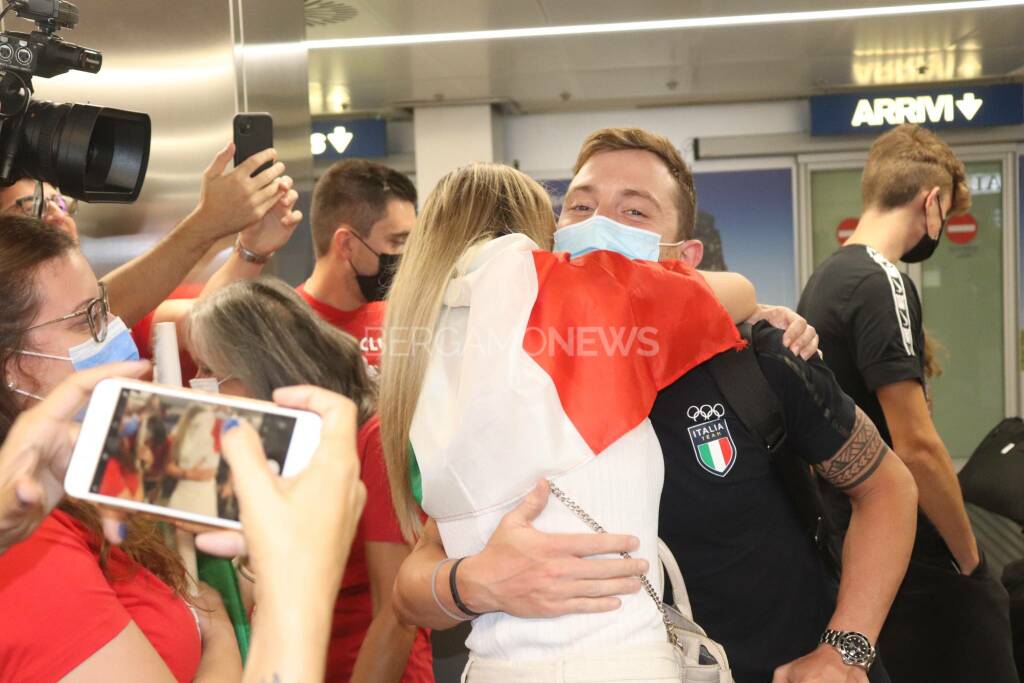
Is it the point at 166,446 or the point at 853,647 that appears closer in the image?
the point at 166,446

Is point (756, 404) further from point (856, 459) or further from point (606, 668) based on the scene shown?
point (606, 668)

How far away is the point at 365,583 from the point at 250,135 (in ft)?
3.80

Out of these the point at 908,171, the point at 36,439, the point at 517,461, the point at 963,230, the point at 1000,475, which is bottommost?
the point at 1000,475

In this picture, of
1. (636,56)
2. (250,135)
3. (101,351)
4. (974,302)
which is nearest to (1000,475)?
(250,135)

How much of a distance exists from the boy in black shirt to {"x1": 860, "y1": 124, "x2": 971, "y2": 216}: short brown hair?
0.80 ft

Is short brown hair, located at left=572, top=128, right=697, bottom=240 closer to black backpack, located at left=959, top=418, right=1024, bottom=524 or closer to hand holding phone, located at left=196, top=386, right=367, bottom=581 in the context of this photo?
hand holding phone, located at left=196, top=386, right=367, bottom=581

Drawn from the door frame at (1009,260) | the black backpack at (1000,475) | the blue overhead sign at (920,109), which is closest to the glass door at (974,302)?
the door frame at (1009,260)

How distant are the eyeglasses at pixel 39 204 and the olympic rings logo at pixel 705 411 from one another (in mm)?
1274

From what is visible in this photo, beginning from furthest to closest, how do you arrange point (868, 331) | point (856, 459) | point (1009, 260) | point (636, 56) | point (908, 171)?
1. point (1009, 260)
2. point (636, 56)
3. point (908, 171)
4. point (868, 331)
5. point (856, 459)

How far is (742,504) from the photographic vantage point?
59.7 inches

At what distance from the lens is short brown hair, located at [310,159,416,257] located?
11.0 ft

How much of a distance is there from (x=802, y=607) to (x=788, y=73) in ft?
22.0

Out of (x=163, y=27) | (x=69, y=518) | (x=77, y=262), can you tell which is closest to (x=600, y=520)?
(x=69, y=518)

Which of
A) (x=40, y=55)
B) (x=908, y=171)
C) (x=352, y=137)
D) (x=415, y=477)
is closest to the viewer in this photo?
(x=415, y=477)
